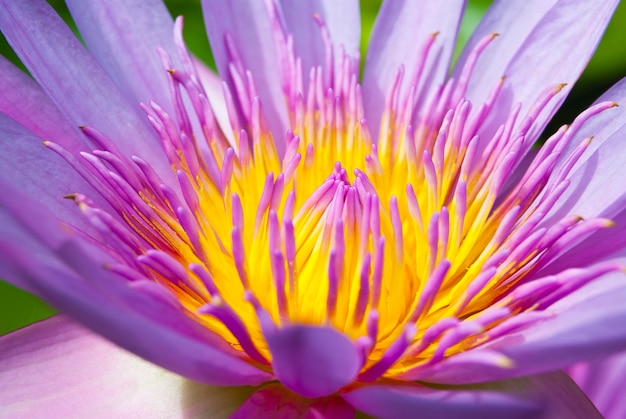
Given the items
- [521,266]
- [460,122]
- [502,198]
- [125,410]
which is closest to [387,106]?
[460,122]

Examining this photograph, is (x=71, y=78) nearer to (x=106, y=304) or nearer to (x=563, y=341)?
(x=106, y=304)

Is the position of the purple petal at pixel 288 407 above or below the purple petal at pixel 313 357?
below

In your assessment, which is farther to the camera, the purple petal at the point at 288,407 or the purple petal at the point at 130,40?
the purple petal at the point at 130,40

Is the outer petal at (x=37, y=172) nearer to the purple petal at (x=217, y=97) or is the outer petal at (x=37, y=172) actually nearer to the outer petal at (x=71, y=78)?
the outer petal at (x=71, y=78)

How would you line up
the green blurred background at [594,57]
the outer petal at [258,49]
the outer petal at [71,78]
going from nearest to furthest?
the outer petal at [71,78] < the outer petal at [258,49] < the green blurred background at [594,57]

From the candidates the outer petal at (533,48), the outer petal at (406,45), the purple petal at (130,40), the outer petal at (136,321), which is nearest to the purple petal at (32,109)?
the purple petal at (130,40)

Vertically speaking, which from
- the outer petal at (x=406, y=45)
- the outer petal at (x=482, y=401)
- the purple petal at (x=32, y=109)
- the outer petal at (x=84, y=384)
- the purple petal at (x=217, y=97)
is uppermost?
the outer petal at (x=406, y=45)
